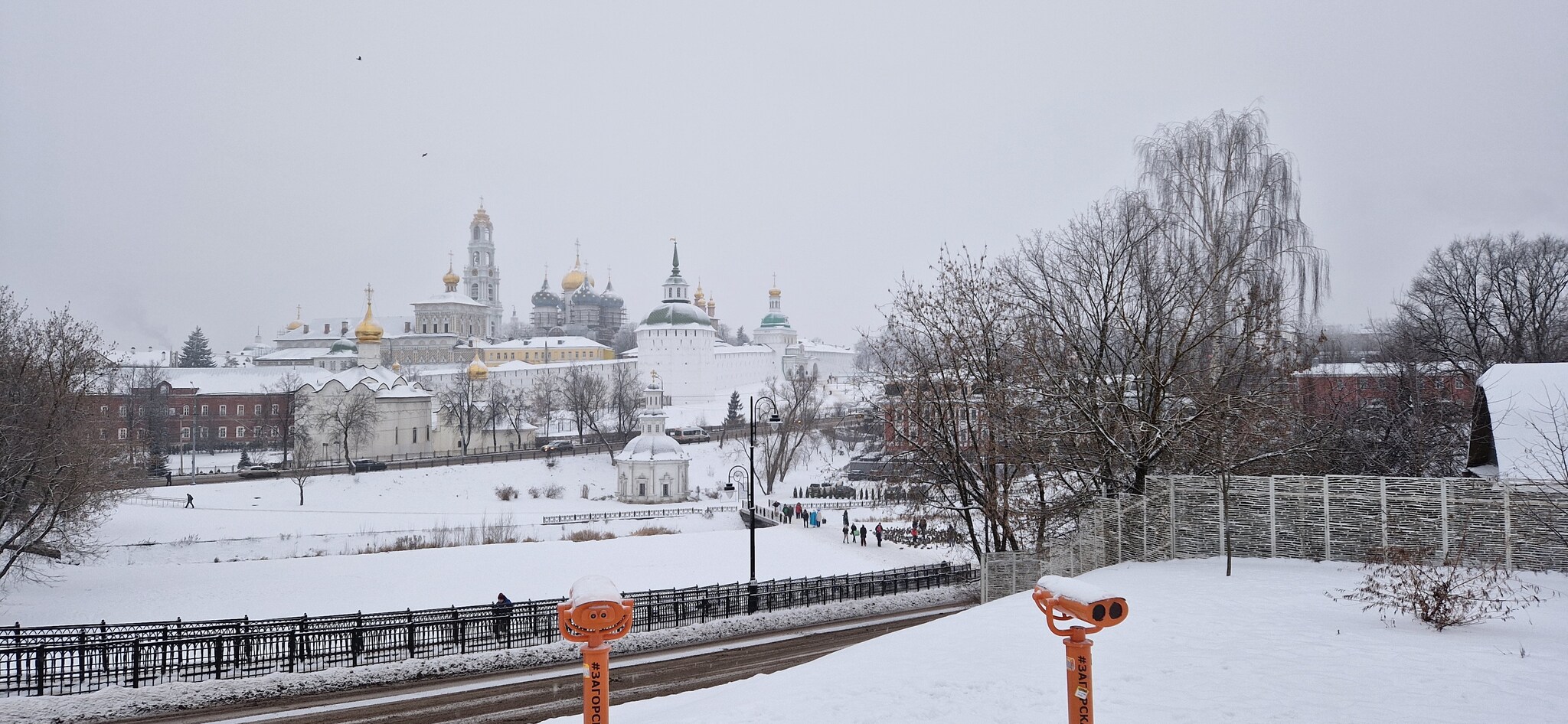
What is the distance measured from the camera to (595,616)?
15.9ft

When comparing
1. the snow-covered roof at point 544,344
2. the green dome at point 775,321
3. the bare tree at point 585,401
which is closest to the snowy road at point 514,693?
the bare tree at point 585,401

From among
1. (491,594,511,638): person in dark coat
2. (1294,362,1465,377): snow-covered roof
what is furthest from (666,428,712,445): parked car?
(491,594,511,638): person in dark coat

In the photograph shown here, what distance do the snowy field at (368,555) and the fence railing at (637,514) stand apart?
0.57 m

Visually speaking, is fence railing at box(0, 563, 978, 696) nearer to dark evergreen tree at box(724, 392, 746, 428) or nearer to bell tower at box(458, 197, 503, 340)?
dark evergreen tree at box(724, 392, 746, 428)

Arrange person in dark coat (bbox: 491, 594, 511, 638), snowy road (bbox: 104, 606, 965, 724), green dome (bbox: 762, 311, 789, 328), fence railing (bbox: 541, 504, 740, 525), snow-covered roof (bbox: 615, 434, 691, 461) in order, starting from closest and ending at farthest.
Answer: snowy road (bbox: 104, 606, 965, 724)
person in dark coat (bbox: 491, 594, 511, 638)
fence railing (bbox: 541, 504, 740, 525)
snow-covered roof (bbox: 615, 434, 691, 461)
green dome (bbox: 762, 311, 789, 328)

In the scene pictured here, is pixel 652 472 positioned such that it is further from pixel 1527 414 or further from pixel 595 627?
pixel 595 627

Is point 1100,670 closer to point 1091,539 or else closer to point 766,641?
point 1091,539

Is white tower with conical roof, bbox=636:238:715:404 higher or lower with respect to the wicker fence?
higher

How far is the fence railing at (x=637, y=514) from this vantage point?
132 ft

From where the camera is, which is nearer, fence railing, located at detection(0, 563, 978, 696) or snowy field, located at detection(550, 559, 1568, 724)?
snowy field, located at detection(550, 559, 1568, 724)

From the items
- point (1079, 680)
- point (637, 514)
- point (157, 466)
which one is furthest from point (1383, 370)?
point (157, 466)

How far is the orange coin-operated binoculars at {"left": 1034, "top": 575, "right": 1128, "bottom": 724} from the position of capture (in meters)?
4.55

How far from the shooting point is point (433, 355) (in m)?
109

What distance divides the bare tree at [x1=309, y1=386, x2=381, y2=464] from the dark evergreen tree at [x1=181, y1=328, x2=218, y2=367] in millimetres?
67631
